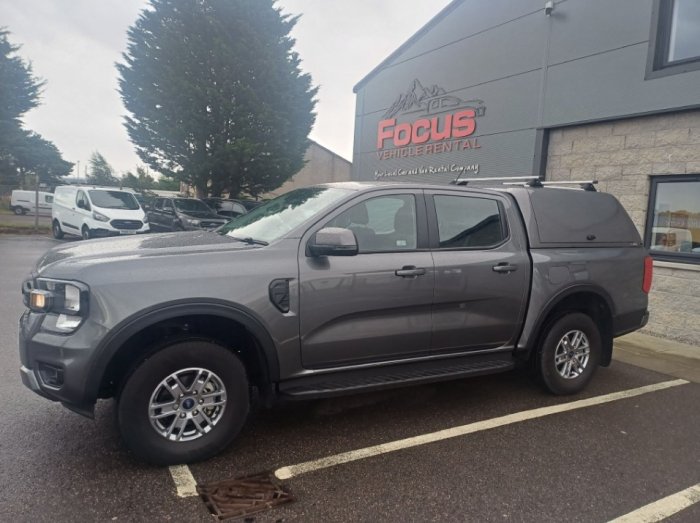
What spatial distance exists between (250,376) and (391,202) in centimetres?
164

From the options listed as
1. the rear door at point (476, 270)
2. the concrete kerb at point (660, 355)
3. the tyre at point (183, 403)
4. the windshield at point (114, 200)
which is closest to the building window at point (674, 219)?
the concrete kerb at point (660, 355)

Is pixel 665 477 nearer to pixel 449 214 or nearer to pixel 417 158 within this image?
pixel 449 214

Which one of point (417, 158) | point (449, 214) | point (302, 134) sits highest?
point (302, 134)

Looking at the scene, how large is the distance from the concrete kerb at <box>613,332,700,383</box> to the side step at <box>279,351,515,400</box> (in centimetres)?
256

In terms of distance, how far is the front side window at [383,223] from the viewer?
3500 millimetres

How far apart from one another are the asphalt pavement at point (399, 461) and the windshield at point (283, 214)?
4.64 ft

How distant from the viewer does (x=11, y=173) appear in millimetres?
33125

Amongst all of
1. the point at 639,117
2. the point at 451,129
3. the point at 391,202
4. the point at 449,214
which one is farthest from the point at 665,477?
the point at 451,129

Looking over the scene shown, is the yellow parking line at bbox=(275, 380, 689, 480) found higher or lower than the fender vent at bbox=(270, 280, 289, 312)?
lower

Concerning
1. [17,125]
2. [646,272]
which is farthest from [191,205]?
[17,125]

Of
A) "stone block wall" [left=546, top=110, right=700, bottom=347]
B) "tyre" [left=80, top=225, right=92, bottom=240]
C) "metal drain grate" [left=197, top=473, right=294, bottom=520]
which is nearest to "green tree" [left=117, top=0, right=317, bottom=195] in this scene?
"tyre" [left=80, top=225, right=92, bottom=240]

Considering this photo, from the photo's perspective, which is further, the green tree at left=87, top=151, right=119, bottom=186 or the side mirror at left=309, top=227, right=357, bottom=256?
the green tree at left=87, top=151, right=119, bottom=186

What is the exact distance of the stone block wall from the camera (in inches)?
259

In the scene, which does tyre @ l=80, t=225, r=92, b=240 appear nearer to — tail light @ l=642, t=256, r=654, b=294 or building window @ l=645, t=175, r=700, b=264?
building window @ l=645, t=175, r=700, b=264
